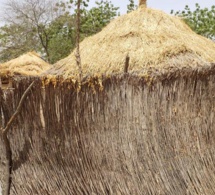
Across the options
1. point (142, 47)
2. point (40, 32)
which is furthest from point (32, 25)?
point (142, 47)

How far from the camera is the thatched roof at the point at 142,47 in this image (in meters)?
5.69

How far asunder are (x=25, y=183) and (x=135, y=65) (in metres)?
2.77

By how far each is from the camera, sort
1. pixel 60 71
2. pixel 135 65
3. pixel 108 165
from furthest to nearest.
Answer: pixel 60 71 → pixel 135 65 → pixel 108 165

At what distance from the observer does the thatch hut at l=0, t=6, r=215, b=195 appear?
2781 millimetres

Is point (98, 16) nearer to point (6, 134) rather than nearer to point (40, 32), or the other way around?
point (40, 32)

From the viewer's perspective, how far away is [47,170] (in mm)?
3316

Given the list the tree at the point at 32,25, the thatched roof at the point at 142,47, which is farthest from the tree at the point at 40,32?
the thatched roof at the point at 142,47

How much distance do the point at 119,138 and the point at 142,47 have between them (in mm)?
3309

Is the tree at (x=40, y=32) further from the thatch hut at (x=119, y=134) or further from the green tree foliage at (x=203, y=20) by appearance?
the thatch hut at (x=119, y=134)

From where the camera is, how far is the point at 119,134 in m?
3.00


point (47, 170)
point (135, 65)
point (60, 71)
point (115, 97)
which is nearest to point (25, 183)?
point (47, 170)

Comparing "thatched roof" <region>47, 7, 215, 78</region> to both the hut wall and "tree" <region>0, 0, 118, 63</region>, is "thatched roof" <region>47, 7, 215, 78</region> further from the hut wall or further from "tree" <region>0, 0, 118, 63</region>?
"tree" <region>0, 0, 118, 63</region>

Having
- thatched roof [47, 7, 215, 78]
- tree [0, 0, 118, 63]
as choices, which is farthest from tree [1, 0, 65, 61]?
thatched roof [47, 7, 215, 78]

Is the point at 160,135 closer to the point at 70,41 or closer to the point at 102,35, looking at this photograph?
the point at 102,35
